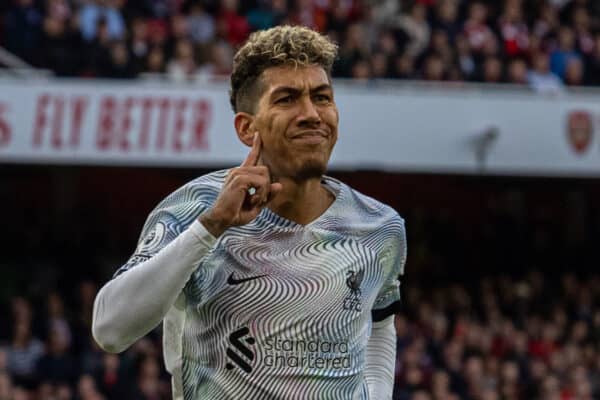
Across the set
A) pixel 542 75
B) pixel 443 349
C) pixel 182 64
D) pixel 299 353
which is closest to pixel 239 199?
pixel 299 353

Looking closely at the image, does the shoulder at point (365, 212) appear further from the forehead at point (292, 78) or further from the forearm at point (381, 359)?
the forehead at point (292, 78)

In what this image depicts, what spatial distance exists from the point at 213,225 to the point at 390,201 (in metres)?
15.3

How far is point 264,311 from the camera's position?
368cm

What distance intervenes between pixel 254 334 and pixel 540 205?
1620 centimetres

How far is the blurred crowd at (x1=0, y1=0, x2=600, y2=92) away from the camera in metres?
15.0

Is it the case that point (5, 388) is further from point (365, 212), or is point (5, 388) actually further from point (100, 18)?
point (365, 212)

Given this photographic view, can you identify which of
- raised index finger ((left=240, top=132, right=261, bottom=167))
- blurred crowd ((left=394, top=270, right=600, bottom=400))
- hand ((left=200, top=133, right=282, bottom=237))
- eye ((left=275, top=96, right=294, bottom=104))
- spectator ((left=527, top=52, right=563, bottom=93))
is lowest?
blurred crowd ((left=394, top=270, right=600, bottom=400))

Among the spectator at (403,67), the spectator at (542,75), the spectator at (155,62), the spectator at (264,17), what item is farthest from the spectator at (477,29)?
the spectator at (155,62)

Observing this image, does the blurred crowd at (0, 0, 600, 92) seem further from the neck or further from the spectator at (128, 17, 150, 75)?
the neck

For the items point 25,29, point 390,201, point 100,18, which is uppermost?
point 100,18

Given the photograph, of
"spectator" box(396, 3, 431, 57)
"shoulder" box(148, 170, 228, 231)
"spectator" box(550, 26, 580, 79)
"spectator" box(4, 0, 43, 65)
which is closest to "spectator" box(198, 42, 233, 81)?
"spectator" box(4, 0, 43, 65)

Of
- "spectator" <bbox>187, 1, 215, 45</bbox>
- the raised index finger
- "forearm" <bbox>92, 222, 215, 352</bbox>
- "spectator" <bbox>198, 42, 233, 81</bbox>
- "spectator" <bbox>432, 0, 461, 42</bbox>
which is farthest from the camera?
"spectator" <bbox>432, 0, 461, 42</bbox>

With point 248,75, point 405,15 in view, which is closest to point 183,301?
point 248,75

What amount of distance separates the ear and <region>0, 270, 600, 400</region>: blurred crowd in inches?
350
